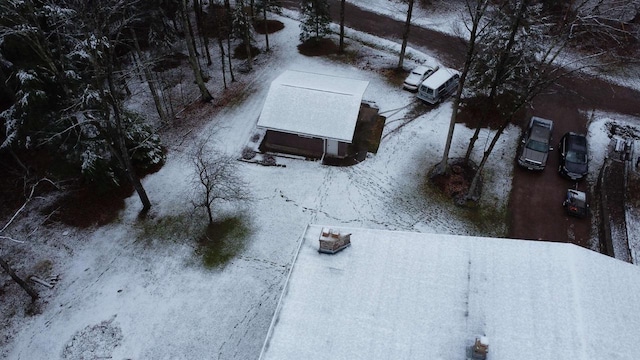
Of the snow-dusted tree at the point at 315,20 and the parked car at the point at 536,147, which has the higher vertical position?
the snow-dusted tree at the point at 315,20

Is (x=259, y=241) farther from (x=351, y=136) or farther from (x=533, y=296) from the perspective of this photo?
(x=533, y=296)

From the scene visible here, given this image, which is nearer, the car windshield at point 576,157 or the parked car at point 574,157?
the parked car at point 574,157

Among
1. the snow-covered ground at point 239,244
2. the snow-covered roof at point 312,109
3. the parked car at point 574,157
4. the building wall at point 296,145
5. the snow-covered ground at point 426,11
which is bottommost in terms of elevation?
the snow-covered ground at point 239,244

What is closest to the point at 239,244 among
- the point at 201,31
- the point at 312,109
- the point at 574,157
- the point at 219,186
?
the point at 219,186

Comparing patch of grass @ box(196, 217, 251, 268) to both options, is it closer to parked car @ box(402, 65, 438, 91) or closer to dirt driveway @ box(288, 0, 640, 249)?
dirt driveway @ box(288, 0, 640, 249)

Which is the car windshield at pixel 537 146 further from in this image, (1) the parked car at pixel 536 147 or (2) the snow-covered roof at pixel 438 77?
(2) the snow-covered roof at pixel 438 77

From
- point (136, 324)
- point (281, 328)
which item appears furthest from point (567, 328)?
point (136, 324)

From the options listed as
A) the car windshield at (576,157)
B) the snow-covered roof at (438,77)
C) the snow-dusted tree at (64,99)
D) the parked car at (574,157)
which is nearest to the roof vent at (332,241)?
the snow-dusted tree at (64,99)
